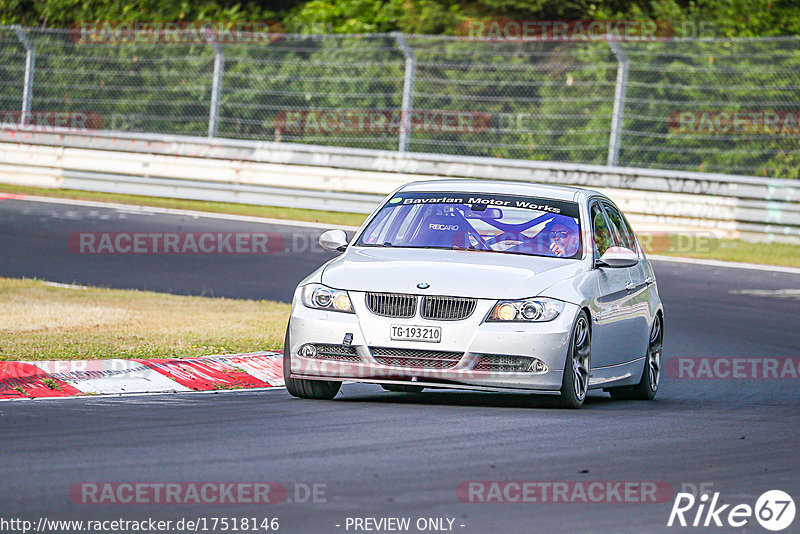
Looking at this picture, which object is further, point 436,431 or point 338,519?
point 436,431

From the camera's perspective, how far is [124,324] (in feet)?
41.7

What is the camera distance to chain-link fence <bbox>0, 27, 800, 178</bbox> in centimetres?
2194

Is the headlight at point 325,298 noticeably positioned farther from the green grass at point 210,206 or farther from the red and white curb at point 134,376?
the green grass at point 210,206

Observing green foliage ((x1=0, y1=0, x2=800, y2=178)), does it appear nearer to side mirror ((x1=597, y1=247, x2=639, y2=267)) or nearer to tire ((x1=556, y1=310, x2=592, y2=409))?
side mirror ((x1=597, y1=247, x2=639, y2=267))

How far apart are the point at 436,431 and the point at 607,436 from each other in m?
0.97

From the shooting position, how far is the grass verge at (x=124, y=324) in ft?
35.7

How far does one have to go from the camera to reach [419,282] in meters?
9.09

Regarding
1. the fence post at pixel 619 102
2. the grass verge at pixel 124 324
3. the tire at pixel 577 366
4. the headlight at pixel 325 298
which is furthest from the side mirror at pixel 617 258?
the fence post at pixel 619 102

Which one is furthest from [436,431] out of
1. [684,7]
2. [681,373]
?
[684,7]

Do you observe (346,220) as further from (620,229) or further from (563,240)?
(563,240)

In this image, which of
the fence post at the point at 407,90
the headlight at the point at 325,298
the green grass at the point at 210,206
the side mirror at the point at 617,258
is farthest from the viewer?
the green grass at the point at 210,206

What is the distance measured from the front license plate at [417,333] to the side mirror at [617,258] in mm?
1595

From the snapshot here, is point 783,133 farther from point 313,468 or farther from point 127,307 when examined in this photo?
point 313,468

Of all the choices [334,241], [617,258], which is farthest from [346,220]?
[617,258]
